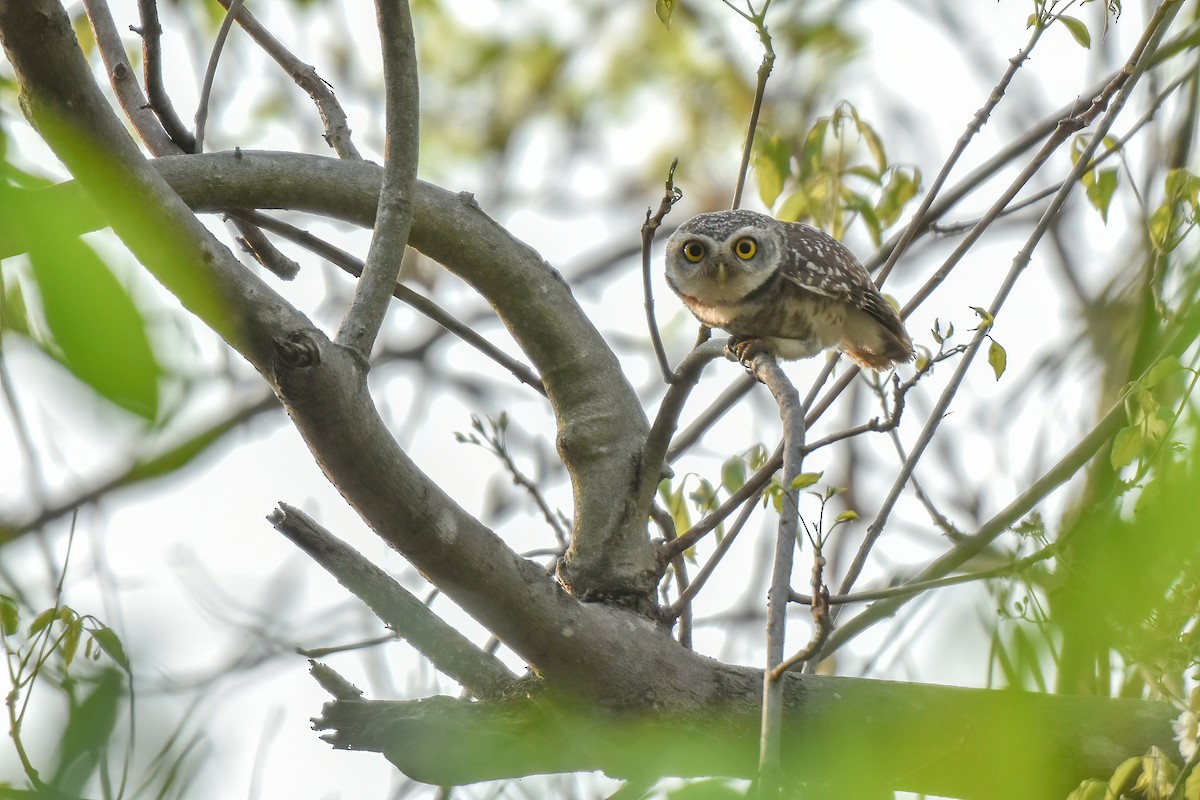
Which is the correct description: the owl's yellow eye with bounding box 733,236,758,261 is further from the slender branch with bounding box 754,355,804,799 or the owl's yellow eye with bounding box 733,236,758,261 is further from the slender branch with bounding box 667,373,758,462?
the slender branch with bounding box 754,355,804,799

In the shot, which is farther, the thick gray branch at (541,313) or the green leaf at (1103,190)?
the green leaf at (1103,190)

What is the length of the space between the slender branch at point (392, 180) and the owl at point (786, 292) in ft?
6.57

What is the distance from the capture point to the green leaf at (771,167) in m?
3.45

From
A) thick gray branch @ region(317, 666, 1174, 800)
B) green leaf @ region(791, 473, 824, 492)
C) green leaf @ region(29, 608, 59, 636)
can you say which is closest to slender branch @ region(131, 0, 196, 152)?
green leaf @ region(29, 608, 59, 636)

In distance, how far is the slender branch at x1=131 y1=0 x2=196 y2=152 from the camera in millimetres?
2496

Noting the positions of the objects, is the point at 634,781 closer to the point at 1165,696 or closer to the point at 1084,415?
the point at 1165,696

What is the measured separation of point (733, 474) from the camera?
3324 mm

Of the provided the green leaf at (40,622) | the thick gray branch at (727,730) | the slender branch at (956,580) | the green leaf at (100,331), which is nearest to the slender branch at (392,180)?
the thick gray branch at (727,730)

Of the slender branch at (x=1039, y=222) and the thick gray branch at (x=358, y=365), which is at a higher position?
the slender branch at (x=1039, y=222)

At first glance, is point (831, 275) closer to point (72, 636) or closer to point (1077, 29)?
point (1077, 29)

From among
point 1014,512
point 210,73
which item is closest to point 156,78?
point 210,73

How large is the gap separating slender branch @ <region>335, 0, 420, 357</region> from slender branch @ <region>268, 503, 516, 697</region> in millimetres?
326

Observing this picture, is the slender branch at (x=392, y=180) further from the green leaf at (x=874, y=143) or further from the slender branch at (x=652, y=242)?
the green leaf at (x=874, y=143)

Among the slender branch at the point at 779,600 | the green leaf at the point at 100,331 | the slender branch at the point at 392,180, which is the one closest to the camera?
the green leaf at the point at 100,331
